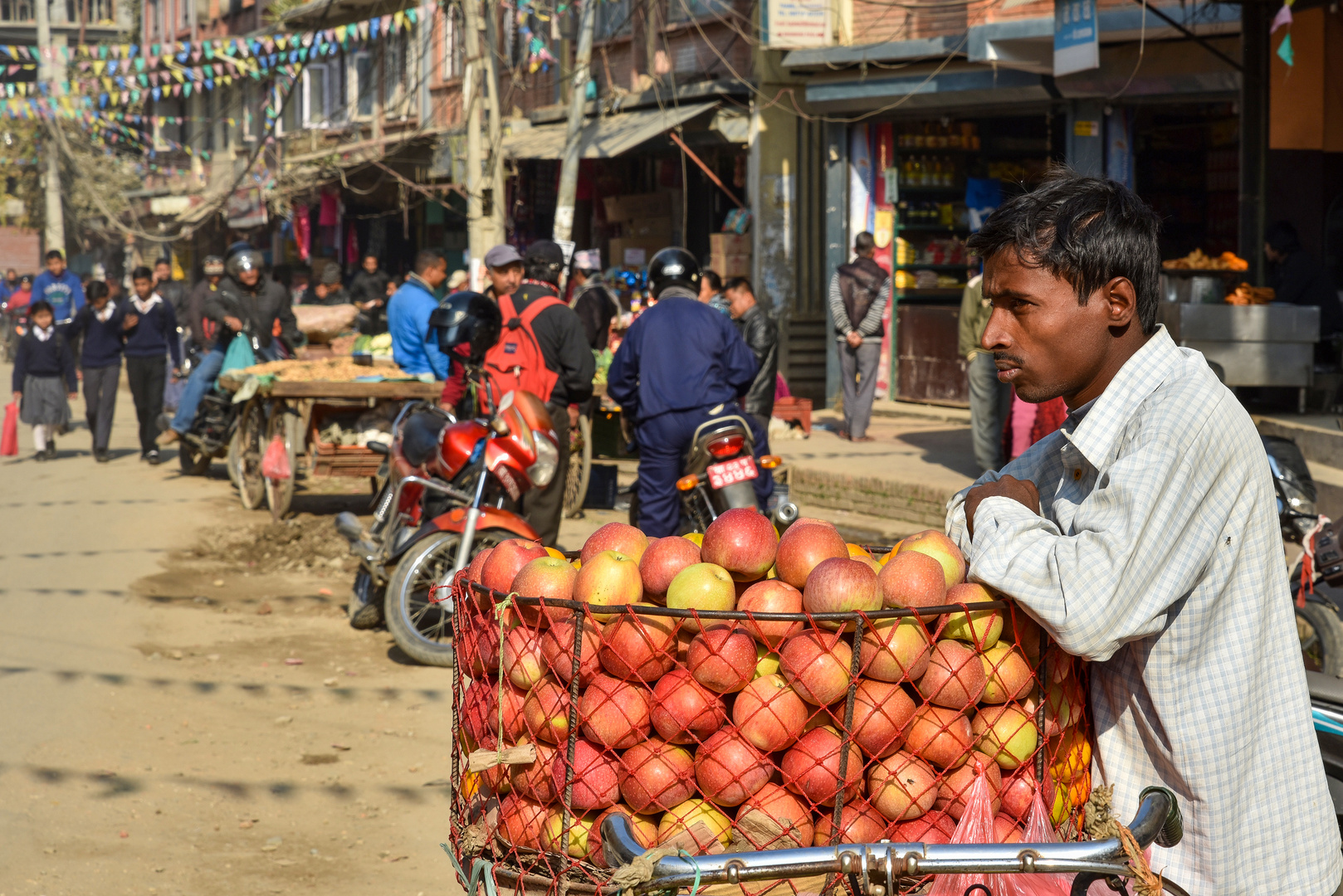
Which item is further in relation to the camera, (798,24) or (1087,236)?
(798,24)

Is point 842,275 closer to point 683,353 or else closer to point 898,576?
point 683,353

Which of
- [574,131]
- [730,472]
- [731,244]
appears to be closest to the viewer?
[730,472]

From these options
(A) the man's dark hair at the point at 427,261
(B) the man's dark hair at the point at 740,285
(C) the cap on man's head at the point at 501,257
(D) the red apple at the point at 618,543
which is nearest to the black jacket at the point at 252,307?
(A) the man's dark hair at the point at 427,261

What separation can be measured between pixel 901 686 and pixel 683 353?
5055 mm

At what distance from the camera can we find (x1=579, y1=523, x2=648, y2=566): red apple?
2414mm

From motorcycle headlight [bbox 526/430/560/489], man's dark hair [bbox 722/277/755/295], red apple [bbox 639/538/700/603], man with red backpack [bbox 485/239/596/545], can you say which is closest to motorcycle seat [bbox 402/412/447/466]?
man with red backpack [bbox 485/239/596/545]

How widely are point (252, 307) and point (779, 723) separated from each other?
1196cm

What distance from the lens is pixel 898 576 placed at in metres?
2.11

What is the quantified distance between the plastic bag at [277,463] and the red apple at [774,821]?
8769mm

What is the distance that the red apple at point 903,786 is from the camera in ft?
6.56

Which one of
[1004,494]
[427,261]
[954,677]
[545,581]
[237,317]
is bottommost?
[954,677]

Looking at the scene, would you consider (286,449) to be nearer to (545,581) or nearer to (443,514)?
(443,514)

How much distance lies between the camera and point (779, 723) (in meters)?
2.02

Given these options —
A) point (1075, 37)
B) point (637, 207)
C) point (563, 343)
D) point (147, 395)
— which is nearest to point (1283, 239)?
point (1075, 37)
